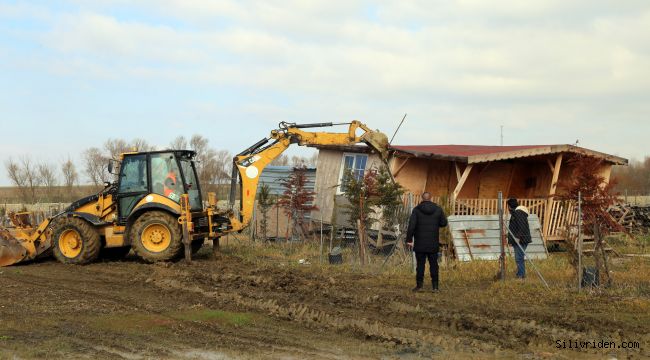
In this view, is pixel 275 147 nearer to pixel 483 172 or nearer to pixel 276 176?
pixel 483 172

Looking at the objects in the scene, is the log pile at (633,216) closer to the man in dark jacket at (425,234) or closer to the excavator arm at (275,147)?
the excavator arm at (275,147)

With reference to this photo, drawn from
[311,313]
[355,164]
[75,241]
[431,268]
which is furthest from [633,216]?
[311,313]

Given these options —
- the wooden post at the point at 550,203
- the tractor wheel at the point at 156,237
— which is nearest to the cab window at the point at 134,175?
the tractor wheel at the point at 156,237

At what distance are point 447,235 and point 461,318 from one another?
7654 millimetres

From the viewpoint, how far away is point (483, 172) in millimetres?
21125

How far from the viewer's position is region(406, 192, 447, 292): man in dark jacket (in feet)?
39.2

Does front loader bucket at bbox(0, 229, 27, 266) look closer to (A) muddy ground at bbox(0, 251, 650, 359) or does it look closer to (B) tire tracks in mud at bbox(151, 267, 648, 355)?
(A) muddy ground at bbox(0, 251, 650, 359)

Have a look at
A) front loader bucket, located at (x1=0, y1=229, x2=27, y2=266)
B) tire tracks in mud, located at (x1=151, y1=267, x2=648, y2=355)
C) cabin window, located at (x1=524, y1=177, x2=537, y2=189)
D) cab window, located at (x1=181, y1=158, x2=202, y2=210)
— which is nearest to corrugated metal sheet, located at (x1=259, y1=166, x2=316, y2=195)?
cabin window, located at (x1=524, y1=177, x2=537, y2=189)

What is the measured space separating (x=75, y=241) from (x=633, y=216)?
2018 cm

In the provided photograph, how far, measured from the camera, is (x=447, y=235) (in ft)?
55.0

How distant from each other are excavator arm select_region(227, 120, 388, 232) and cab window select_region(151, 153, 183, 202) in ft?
4.75

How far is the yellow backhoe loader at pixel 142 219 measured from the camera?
1564 centimetres

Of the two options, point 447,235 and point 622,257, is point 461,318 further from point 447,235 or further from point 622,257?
point 622,257

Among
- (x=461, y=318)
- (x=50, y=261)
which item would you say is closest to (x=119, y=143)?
Answer: (x=50, y=261)
